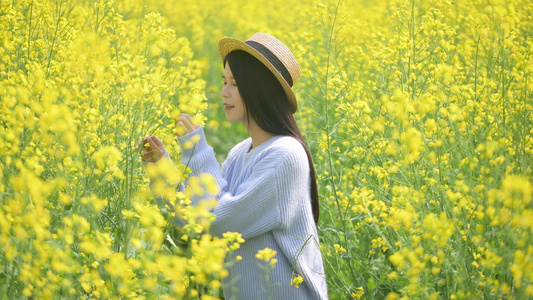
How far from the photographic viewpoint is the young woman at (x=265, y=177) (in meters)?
2.19

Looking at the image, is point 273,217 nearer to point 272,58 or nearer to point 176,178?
point 176,178

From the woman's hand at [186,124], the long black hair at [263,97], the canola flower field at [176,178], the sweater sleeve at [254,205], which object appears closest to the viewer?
the canola flower field at [176,178]

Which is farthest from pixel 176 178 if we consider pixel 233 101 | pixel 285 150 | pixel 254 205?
pixel 233 101

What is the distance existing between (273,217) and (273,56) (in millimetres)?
632

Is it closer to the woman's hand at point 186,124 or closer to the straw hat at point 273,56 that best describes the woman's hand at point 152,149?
the woman's hand at point 186,124

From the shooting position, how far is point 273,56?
2.46m

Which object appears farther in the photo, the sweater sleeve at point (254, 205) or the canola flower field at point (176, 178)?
the sweater sleeve at point (254, 205)

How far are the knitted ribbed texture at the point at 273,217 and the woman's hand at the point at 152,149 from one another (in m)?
0.10

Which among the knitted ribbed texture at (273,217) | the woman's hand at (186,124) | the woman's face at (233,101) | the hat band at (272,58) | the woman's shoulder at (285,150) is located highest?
the hat band at (272,58)

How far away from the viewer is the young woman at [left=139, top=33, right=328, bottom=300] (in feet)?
7.20

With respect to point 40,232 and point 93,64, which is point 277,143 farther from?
point 40,232

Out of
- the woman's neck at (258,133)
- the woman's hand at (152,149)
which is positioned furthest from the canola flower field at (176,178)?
the woman's neck at (258,133)

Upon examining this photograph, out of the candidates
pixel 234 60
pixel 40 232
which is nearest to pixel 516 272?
pixel 40 232

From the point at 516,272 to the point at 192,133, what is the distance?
122 cm
